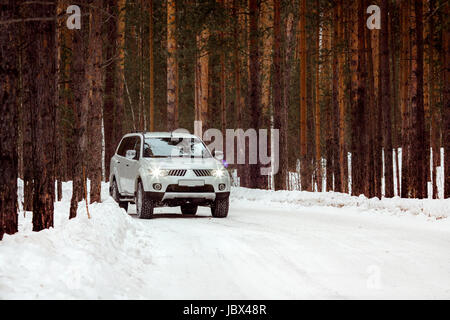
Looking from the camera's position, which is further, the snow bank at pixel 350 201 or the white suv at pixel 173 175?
the snow bank at pixel 350 201

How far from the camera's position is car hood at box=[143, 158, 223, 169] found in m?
13.8

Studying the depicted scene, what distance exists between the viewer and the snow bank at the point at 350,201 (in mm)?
14078

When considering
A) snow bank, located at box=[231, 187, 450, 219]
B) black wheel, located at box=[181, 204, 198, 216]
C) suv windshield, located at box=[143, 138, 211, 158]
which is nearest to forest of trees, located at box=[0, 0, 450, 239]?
suv windshield, located at box=[143, 138, 211, 158]

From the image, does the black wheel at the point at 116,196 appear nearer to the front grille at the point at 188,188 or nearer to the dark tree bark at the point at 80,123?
the dark tree bark at the point at 80,123

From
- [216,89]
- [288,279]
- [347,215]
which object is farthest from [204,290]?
[216,89]

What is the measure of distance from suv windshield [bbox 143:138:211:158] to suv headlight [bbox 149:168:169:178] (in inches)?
35.7

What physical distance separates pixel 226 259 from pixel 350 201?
9.76 meters

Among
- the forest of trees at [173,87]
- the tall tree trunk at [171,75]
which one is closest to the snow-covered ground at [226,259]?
the forest of trees at [173,87]

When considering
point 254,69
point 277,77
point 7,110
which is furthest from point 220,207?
point 254,69

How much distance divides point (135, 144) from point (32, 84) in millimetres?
6195

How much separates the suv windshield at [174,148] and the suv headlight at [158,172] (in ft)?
2.98

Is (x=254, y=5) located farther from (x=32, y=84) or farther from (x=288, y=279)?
(x=288, y=279)
